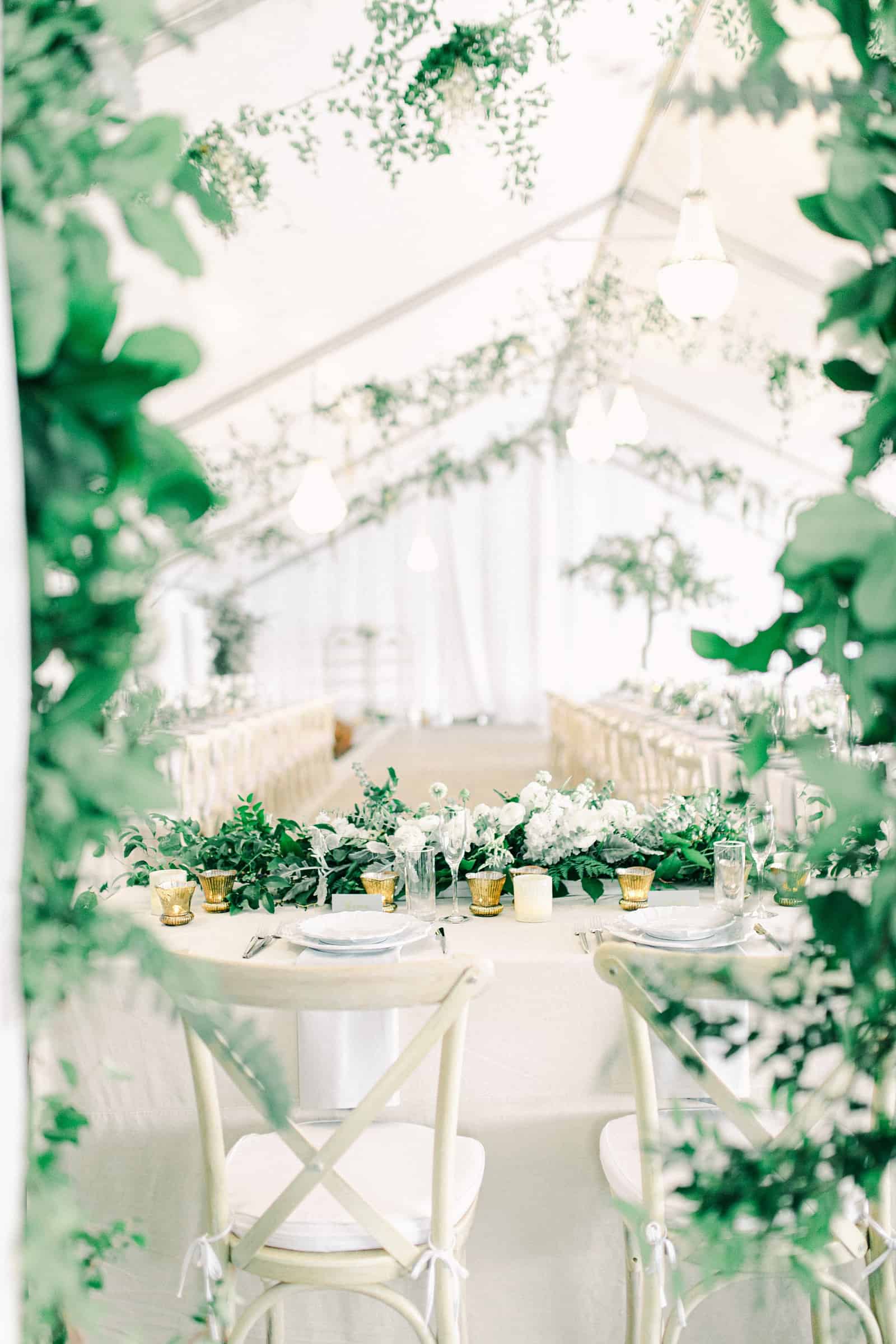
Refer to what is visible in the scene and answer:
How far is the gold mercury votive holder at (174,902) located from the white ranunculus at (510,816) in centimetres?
66

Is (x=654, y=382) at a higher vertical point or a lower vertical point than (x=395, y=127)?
higher

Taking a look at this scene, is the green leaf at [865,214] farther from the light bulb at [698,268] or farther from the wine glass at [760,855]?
the light bulb at [698,268]

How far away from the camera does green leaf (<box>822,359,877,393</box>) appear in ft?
2.46

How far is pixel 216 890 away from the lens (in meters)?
2.24

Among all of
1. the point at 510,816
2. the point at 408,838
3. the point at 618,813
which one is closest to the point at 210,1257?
the point at 408,838

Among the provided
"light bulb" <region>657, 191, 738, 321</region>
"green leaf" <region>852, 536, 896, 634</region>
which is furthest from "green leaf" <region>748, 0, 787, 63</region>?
"light bulb" <region>657, 191, 738, 321</region>

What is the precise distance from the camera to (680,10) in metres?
2.83

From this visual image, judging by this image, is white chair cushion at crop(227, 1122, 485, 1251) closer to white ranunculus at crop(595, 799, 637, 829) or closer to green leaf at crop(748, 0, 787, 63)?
white ranunculus at crop(595, 799, 637, 829)

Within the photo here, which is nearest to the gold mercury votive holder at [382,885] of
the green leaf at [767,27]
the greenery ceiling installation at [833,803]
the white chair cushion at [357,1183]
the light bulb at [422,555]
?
the white chair cushion at [357,1183]

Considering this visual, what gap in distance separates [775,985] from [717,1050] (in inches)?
36.9

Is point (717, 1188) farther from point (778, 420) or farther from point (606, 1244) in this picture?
point (778, 420)

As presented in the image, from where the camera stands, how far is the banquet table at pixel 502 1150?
1811mm

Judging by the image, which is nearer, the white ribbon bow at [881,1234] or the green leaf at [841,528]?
the green leaf at [841,528]

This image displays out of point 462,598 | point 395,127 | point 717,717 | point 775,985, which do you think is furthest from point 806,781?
point 462,598
